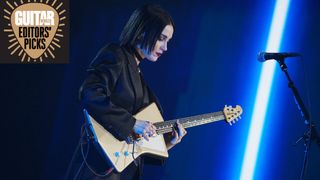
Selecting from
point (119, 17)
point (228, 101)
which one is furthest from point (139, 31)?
point (228, 101)

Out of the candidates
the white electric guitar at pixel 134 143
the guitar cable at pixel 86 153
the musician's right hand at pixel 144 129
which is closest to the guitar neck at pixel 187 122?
the white electric guitar at pixel 134 143

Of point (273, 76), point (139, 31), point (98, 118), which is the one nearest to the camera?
point (98, 118)

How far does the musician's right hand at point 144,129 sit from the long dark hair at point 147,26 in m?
0.37

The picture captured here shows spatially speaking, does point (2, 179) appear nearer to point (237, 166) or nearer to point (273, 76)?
point (237, 166)

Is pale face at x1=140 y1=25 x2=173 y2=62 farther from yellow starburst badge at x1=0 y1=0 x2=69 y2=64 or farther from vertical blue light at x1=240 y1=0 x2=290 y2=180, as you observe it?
vertical blue light at x1=240 y1=0 x2=290 y2=180

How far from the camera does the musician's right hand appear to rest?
2.17 metres

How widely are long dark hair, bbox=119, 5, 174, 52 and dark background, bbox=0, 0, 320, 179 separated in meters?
0.96

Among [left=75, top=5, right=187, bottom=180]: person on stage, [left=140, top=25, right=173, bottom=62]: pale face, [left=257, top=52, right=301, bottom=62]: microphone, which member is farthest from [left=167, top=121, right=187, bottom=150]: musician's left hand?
[left=257, top=52, right=301, bottom=62]: microphone

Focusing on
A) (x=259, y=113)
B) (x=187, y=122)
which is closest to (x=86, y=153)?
(x=187, y=122)

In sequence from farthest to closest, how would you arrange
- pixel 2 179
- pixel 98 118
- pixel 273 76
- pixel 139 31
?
pixel 273 76, pixel 2 179, pixel 139 31, pixel 98 118

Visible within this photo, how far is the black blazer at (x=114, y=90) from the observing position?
2072 millimetres

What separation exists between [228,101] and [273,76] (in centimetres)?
39

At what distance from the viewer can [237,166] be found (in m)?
3.30

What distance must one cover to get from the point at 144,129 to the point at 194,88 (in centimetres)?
116
